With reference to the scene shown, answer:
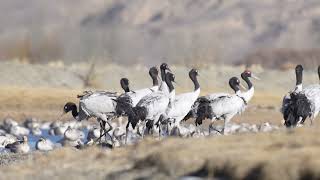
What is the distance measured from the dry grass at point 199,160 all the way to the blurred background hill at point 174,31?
44.9 metres

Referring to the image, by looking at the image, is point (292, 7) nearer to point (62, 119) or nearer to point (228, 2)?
point (228, 2)

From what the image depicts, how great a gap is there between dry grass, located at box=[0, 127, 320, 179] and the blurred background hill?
44.9m

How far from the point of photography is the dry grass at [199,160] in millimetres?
12766

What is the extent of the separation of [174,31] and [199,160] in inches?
5134

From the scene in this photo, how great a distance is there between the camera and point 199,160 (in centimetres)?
1391

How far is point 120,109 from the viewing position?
73.9 feet

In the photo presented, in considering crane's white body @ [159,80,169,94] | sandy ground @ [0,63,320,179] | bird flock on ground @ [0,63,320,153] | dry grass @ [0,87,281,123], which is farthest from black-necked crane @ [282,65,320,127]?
dry grass @ [0,87,281,123]

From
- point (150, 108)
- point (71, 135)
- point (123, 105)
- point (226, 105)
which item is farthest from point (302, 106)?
point (71, 135)

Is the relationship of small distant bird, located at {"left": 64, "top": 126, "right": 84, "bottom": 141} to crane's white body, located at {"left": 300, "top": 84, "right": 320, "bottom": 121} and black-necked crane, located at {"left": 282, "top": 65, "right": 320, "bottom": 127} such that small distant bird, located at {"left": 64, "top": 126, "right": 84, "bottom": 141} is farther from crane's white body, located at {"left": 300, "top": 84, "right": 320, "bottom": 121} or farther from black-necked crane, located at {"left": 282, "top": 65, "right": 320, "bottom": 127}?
crane's white body, located at {"left": 300, "top": 84, "right": 320, "bottom": 121}

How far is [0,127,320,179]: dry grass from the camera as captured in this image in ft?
41.9

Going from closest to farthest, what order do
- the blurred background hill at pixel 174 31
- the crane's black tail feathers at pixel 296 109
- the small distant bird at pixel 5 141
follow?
the crane's black tail feathers at pixel 296 109
the small distant bird at pixel 5 141
the blurred background hill at pixel 174 31

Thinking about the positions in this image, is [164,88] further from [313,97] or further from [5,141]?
[5,141]

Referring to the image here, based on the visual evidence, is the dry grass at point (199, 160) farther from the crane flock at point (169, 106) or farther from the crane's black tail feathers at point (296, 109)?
the crane's black tail feathers at point (296, 109)

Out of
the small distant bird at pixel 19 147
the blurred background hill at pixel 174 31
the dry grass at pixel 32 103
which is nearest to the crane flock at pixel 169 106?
the small distant bird at pixel 19 147
